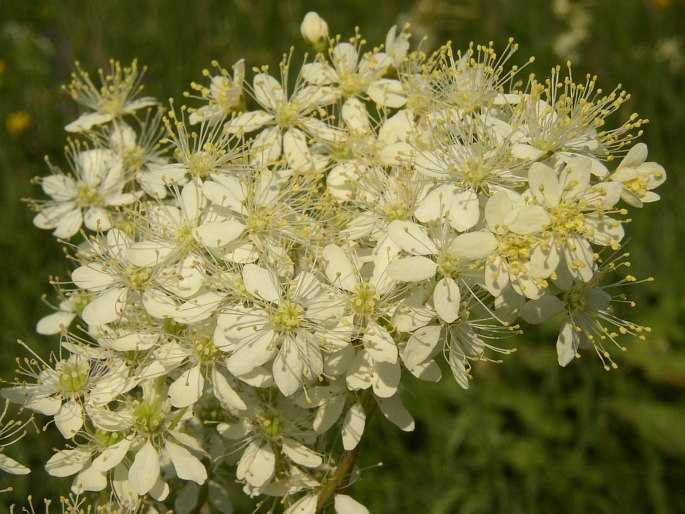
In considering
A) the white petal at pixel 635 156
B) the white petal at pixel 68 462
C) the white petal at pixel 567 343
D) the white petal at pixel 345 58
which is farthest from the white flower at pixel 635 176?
the white petal at pixel 68 462

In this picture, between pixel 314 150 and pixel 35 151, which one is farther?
pixel 35 151

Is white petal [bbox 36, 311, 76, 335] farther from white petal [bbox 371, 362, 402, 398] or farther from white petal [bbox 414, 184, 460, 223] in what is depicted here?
white petal [bbox 414, 184, 460, 223]

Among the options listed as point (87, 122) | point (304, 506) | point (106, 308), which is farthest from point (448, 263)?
point (87, 122)

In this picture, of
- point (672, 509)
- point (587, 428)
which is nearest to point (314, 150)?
point (587, 428)

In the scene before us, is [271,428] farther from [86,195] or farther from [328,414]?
[86,195]

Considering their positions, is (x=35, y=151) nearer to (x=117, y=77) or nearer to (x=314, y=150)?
(x=117, y=77)
